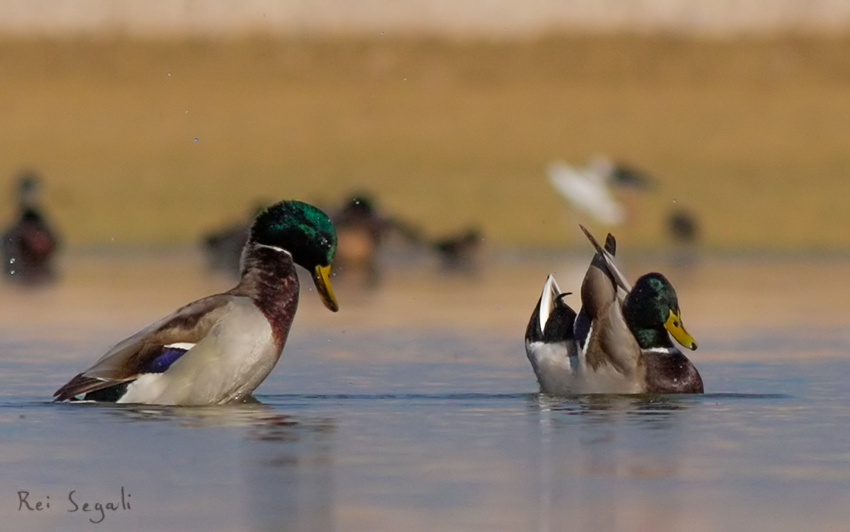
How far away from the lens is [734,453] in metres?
7.51

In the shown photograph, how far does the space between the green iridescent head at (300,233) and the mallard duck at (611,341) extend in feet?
3.64

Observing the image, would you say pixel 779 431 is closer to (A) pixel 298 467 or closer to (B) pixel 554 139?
(A) pixel 298 467

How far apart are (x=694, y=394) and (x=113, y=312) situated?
18.5 ft

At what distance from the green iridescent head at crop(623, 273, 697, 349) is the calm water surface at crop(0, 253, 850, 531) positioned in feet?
1.01

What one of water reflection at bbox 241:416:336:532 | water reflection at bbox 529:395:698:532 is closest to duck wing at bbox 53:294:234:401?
water reflection at bbox 241:416:336:532

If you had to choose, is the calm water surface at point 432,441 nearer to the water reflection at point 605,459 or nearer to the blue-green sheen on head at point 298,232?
the water reflection at point 605,459

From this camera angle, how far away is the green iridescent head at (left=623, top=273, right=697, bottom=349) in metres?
9.77

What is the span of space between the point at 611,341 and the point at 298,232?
1.43 meters

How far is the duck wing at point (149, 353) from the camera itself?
8.55 m

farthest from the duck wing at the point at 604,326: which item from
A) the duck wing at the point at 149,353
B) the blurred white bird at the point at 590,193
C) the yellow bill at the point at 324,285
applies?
the blurred white bird at the point at 590,193

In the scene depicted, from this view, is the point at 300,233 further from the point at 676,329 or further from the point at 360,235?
the point at 360,235

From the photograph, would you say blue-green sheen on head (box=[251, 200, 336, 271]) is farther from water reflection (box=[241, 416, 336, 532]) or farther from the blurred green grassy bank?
the blurred green grassy bank

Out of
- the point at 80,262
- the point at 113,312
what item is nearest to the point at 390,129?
the point at 80,262

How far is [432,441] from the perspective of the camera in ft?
25.7
